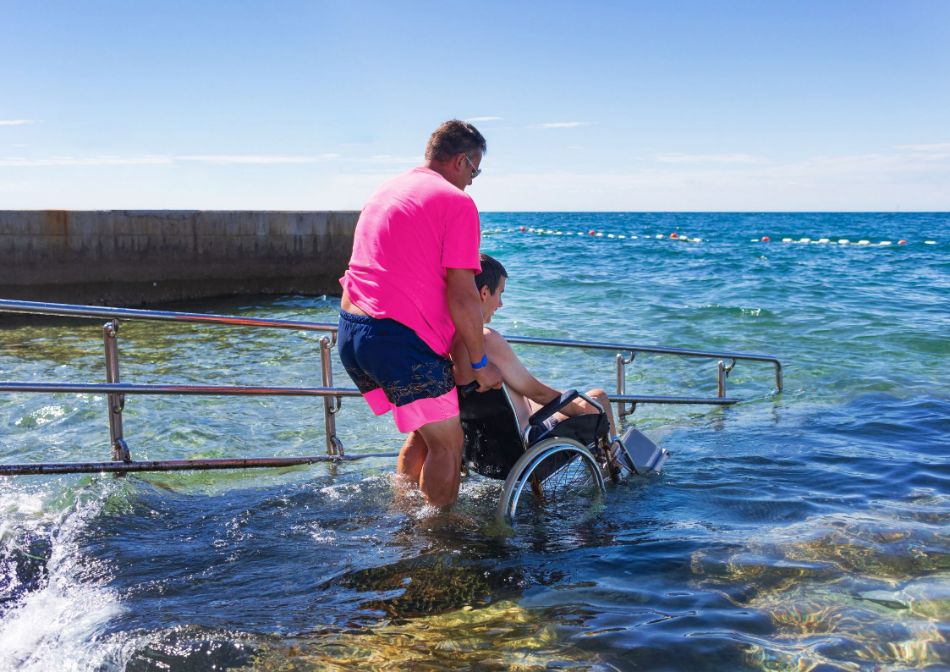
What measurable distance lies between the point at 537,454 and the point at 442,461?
40 cm

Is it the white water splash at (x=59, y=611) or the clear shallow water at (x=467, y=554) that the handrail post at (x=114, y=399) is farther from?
the white water splash at (x=59, y=611)

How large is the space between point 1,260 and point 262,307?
166 inches

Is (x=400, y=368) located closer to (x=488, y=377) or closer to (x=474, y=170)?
(x=488, y=377)

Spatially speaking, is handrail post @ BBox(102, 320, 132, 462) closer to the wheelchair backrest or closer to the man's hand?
the wheelchair backrest

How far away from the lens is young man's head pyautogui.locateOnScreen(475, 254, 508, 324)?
3553 mm

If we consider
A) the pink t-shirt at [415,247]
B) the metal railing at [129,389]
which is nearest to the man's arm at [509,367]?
the pink t-shirt at [415,247]

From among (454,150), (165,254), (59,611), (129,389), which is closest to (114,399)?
(129,389)

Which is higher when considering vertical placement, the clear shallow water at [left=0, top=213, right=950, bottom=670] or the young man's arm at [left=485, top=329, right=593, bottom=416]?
the young man's arm at [left=485, top=329, right=593, bottom=416]

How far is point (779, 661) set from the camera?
2.60 meters

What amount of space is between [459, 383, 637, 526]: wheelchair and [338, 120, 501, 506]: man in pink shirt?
252mm

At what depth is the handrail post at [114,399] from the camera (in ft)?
13.0

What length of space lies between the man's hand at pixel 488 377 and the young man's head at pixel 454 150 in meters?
0.76

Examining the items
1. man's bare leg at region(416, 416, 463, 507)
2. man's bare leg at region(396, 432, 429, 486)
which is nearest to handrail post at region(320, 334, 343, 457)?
man's bare leg at region(396, 432, 429, 486)

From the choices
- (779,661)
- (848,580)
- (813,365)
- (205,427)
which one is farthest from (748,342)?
(779,661)
